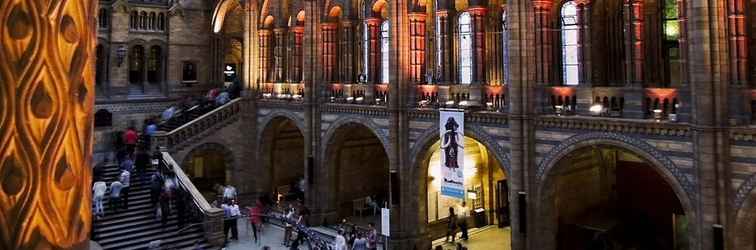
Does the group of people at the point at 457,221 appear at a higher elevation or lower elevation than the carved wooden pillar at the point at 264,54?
lower

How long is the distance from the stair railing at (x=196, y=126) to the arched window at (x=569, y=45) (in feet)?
56.8

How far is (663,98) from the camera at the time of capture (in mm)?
14820

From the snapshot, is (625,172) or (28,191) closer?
(28,191)

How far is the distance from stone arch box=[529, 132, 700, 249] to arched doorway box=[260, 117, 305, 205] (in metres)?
15.3

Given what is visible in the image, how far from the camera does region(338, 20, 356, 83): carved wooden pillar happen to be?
25.6 meters

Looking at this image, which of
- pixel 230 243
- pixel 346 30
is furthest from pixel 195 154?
pixel 346 30

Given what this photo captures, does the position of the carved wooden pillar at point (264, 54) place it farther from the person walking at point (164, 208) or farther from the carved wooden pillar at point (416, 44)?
the carved wooden pillar at point (416, 44)

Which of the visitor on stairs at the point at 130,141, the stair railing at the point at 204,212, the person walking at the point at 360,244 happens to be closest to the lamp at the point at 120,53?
the visitor on stairs at the point at 130,141

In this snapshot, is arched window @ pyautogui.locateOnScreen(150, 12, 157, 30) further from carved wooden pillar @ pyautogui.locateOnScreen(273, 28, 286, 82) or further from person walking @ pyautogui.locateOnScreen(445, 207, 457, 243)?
person walking @ pyautogui.locateOnScreen(445, 207, 457, 243)

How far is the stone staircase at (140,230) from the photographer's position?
63.2ft

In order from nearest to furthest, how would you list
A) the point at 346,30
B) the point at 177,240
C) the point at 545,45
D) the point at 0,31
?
the point at 0,31, the point at 545,45, the point at 177,240, the point at 346,30

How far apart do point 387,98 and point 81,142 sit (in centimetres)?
1936

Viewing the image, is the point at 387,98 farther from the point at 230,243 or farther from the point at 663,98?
the point at 663,98

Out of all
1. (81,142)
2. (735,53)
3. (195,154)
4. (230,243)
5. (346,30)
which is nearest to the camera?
(81,142)
